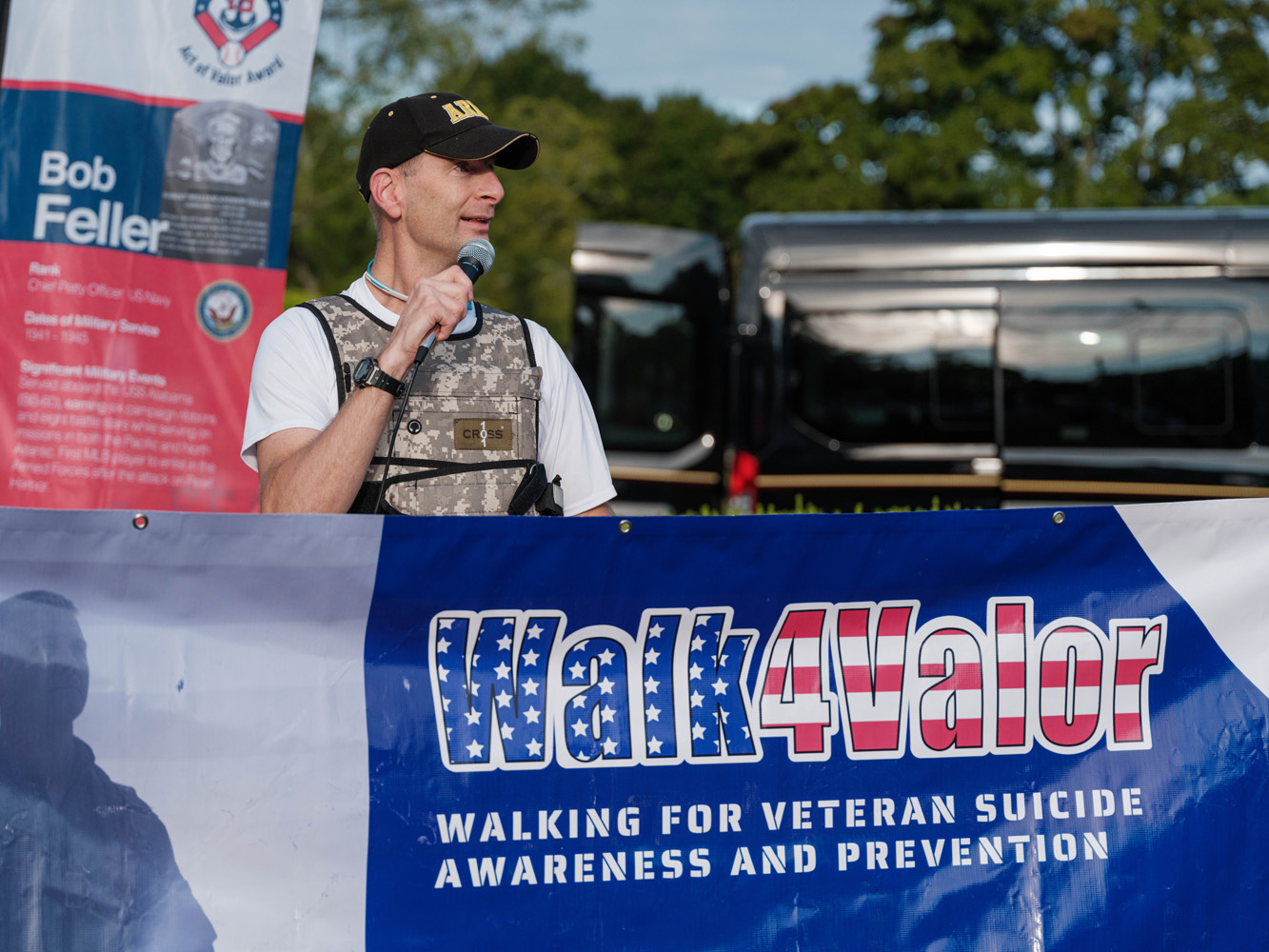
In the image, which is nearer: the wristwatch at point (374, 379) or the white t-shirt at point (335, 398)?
the wristwatch at point (374, 379)

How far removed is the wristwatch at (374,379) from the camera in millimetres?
2496

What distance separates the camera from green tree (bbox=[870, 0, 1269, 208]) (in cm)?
2670

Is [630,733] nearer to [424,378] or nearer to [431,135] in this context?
[424,378]

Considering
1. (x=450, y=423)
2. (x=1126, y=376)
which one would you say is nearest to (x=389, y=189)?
(x=450, y=423)

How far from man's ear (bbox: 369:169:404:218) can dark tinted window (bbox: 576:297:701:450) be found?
7.24 m

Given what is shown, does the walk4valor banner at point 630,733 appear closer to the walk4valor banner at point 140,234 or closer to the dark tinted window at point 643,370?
the walk4valor banner at point 140,234

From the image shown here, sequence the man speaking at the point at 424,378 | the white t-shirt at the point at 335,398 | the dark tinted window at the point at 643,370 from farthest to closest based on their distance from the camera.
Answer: the dark tinted window at the point at 643,370 < the white t-shirt at the point at 335,398 < the man speaking at the point at 424,378

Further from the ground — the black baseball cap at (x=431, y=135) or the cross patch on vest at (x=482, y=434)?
the black baseball cap at (x=431, y=135)

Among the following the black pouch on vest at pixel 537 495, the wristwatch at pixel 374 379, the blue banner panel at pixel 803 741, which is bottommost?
the blue banner panel at pixel 803 741

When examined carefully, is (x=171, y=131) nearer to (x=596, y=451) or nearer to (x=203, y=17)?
(x=203, y=17)

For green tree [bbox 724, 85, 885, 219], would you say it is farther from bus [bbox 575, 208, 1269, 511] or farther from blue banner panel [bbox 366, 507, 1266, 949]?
blue banner panel [bbox 366, 507, 1266, 949]

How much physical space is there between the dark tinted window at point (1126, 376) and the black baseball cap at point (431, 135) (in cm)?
637

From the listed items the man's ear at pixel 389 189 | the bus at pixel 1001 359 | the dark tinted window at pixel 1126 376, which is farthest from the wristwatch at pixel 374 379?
the dark tinted window at pixel 1126 376

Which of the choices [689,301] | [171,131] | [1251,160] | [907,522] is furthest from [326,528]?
[1251,160]
